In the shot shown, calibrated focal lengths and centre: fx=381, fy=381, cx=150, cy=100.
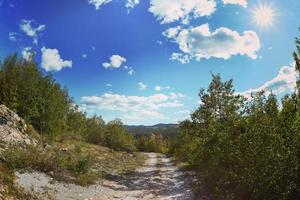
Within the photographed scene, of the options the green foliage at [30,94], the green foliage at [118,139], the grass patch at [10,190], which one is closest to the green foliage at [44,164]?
the grass patch at [10,190]

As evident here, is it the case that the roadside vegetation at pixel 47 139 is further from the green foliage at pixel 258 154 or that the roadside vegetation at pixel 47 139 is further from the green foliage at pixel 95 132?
the green foliage at pixel 258 154

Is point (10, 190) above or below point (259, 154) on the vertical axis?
below

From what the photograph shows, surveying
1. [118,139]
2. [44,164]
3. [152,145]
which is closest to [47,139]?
[44,164]

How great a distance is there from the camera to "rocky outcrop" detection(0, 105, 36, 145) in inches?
1075

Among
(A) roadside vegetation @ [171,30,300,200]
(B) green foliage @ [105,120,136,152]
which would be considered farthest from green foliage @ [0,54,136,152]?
(B) green foliage @ [105,120,136,152]

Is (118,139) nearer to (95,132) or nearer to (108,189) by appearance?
(95,132)

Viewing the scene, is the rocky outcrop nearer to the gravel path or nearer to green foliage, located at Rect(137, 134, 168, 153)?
the gravel path

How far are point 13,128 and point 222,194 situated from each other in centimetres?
1958

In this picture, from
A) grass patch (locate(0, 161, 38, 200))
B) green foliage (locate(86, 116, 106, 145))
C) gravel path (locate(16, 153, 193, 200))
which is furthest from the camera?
green foliage (locate(86, 116, 106, 145))

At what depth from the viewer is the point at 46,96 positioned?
45625 millimetres

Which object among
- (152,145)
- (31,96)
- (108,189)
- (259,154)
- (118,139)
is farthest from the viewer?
(152,145)

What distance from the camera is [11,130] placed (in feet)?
98.0

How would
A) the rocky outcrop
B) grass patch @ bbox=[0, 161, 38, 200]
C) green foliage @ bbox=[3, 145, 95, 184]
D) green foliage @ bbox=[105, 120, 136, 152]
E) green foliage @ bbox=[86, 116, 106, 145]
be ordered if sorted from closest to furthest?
grass patch @ bbox=[0, 161, 38, 200] → green foliage @ bbox=[3, 145, 95, 184] → the rocky outcrop → green foliage @ bbox=[105, 120, 136, 152] → green foliage @ bbox=[86, 116, 106, 145]

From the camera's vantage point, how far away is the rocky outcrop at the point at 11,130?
2730 cm
